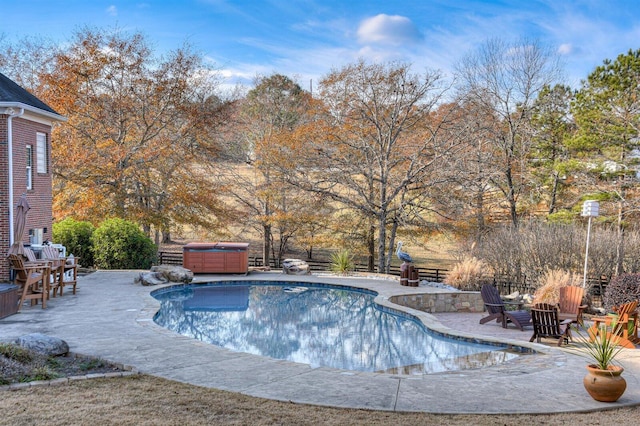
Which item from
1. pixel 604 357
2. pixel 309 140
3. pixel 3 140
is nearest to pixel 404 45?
pixel 309 140

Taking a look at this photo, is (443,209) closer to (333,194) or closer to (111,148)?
(333,194)

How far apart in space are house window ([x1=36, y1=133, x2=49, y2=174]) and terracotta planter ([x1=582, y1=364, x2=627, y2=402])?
13517 mm

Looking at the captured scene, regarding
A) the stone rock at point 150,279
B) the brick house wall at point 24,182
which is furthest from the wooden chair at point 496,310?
the brick house wall at point 24,182

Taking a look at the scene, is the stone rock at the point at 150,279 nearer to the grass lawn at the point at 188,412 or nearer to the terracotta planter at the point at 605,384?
the grass lawn at the point at 188,412

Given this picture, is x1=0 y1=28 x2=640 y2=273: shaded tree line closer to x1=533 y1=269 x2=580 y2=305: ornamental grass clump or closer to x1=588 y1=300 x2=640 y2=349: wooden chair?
x1=533 y1=269 x2=580 y2=305: ornamental grass clump

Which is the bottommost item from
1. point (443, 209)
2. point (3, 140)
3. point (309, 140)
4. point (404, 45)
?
point (443, 209)

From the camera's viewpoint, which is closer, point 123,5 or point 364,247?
point 123,5

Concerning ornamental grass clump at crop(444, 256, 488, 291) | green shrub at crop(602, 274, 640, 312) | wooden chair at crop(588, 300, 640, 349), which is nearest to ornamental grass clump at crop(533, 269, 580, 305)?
green shrub at crop(602, 274, 640, 312)

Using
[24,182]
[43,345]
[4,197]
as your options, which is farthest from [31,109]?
[43,345]

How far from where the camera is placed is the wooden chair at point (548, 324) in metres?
10.3

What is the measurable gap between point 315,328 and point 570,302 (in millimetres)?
5354

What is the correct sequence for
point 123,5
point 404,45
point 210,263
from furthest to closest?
1. point 404,45
2. point 123,5
3. point 210,263

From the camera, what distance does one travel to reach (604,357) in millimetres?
6168

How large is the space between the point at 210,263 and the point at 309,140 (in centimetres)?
726
